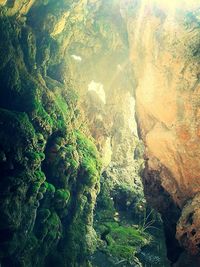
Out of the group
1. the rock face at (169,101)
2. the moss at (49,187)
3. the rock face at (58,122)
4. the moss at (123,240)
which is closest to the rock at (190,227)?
the rock face at (169,101)

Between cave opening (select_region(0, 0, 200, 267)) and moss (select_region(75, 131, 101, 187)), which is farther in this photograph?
moss (select_region(75, 131, 101, 187))

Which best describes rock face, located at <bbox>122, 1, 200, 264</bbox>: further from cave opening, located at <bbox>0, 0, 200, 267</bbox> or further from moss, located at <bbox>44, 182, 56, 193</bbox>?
moss, located at <bbox>44, 182, 56, 193</bbox>

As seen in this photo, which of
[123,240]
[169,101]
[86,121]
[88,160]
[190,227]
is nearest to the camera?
[190,227]

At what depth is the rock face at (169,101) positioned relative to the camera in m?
8.35

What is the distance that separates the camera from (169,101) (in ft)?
29.7

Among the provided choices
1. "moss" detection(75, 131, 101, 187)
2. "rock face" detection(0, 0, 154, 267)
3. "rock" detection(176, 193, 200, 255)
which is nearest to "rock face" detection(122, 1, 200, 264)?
"rock" detection(176, 193, 200, 255)

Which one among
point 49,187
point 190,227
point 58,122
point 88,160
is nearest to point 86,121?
point 88,160

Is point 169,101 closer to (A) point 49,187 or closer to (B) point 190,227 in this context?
(B) point 190,227

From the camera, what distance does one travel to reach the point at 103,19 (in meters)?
12.6

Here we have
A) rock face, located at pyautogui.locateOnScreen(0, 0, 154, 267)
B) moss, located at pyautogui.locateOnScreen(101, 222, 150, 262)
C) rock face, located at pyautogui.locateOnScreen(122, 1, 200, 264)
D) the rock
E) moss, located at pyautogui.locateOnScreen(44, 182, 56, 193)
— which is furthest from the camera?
moss, located at pyautogui.locateOnScreen(101, 222, 150, 262)

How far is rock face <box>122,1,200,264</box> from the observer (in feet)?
27.4

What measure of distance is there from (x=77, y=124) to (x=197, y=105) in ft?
17.4

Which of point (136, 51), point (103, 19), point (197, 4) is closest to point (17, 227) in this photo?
point (136, 51)

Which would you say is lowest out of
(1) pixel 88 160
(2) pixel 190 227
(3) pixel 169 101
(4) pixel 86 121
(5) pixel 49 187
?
(5) pixel 49 187
